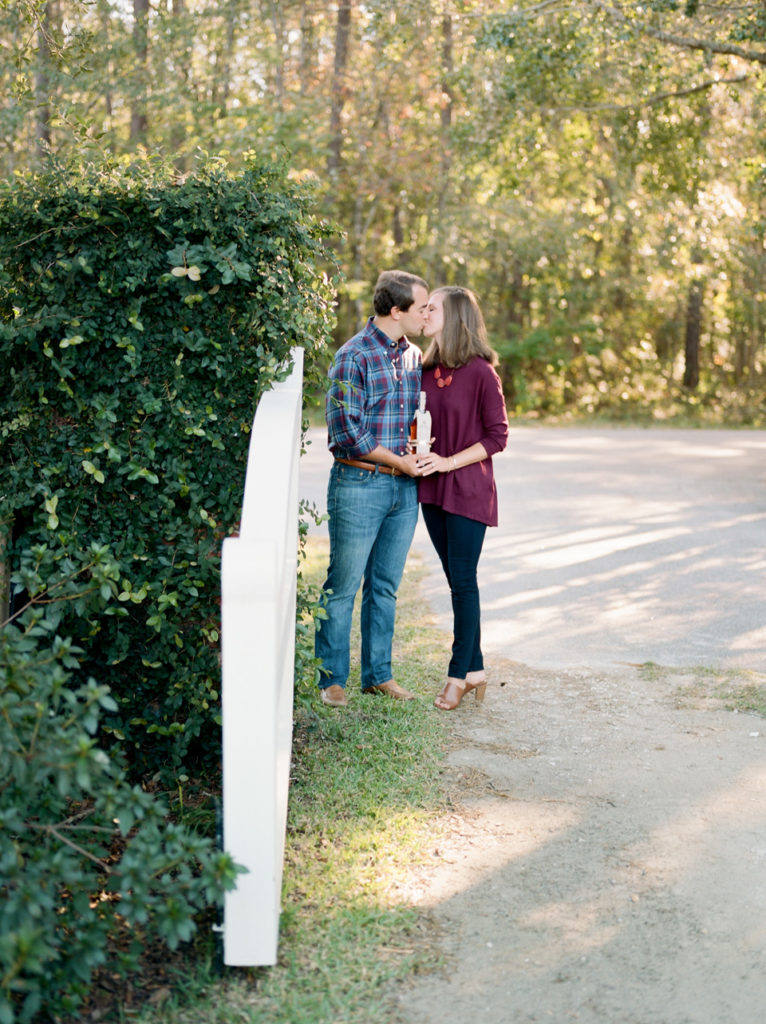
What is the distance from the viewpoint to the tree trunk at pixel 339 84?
21.4m

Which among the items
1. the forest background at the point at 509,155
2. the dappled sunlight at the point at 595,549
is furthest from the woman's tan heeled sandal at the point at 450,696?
the forest background at the point at 509,155

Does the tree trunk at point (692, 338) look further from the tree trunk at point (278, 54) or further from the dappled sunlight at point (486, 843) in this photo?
the dappled sunlight at point (486, 843)

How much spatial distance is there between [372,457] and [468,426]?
515mm

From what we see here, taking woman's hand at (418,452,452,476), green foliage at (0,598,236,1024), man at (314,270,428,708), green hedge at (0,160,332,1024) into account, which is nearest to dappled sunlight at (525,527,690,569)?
man at (314,270,428,708)

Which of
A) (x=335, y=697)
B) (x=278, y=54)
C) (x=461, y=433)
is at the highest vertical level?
(x=278, y=54)

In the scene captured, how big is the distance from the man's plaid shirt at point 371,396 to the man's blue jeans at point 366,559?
0.56ft

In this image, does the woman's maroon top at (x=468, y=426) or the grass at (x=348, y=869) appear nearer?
the grass at (x=348, y=869)

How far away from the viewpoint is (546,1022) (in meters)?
3.04

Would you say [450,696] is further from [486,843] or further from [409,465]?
[486,843]

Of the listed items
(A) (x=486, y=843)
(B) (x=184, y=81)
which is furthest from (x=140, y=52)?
(A) (x=486, y=843)

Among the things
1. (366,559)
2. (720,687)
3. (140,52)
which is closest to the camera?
(366,559)

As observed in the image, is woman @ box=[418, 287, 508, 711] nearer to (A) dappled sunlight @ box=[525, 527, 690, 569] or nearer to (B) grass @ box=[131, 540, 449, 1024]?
(B) grass @ box=[131, 540, 449, 1024]

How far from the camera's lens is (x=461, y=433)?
537 centimetres

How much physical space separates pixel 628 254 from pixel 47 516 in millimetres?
21322
